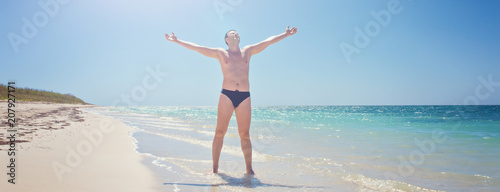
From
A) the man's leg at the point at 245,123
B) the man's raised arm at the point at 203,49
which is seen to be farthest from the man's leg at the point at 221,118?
the man's raised arm at the point at 203,49

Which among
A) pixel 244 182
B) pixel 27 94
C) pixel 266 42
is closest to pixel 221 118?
pixel 244 182

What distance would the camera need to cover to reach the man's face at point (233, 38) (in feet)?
14.7

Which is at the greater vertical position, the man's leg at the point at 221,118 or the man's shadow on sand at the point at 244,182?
the man's leg at the point at 221,118

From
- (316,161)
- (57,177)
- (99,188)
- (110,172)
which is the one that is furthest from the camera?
(316,161)

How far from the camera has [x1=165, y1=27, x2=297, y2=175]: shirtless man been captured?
432cm

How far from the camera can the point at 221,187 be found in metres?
3.63

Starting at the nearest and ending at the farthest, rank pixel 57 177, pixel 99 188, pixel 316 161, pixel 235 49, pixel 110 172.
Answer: pixel 99 188, pixel 57 177, pixel 110 172, pixel 235 49, pixel 316 161

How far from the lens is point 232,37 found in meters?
4.50

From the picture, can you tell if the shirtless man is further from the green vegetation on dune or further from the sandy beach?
the green vegetation on dune

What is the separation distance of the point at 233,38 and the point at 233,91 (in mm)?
864

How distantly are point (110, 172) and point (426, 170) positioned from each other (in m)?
5.33

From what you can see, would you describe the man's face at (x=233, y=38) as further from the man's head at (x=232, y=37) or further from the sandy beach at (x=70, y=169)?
the sandy beach at (x=70, y=169)

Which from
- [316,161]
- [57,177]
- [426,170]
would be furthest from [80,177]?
[426,170]

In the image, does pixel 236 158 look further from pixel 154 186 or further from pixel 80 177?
pixel 80 177
